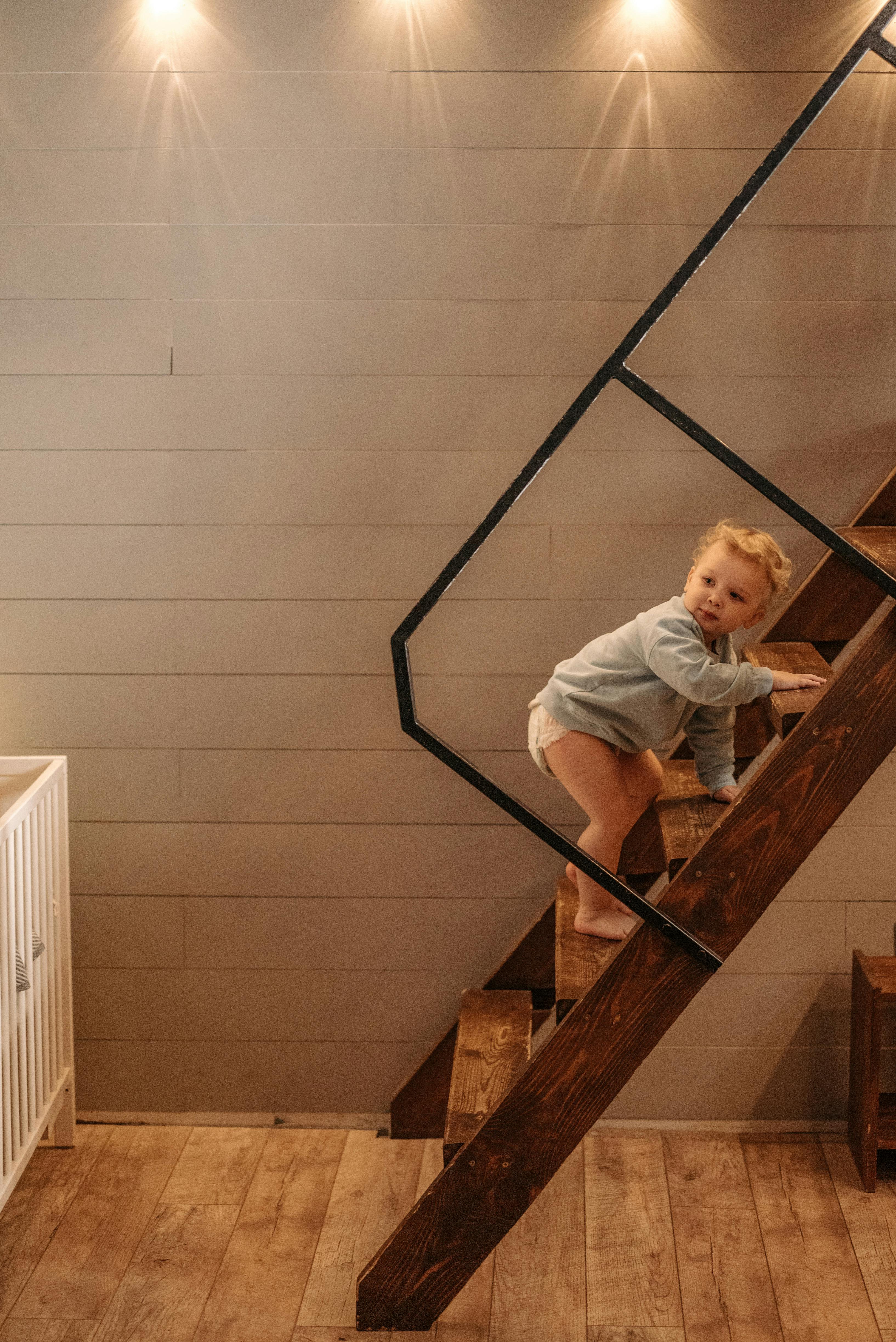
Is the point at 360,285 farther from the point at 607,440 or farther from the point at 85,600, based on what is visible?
the point at 85,600

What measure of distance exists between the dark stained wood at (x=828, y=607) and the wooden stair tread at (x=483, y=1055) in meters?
0.98

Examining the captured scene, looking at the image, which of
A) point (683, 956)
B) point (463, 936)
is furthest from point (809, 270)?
point (463, 936)

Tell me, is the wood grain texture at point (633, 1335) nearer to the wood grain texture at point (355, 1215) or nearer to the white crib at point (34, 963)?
the wood grain texture at point (355, 1215)

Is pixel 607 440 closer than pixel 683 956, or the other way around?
pixel 683 956

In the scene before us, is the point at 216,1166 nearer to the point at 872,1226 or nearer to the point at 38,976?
the point at 38,976

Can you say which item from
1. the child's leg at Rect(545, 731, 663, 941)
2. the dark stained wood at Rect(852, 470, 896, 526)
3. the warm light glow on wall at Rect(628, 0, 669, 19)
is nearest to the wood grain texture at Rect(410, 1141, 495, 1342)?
the child's leg at Rect(545, 731, 663, 941)

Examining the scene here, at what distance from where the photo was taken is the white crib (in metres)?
2.24

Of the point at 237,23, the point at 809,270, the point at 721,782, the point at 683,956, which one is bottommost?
the point at 683,956

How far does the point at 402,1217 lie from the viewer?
2.46 meters

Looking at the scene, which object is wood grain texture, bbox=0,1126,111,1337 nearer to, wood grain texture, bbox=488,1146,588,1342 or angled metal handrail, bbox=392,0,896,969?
wood grain texture, bbox=488,1146,588,1342

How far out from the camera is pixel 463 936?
2.77 meters

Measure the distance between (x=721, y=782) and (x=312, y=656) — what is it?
3.18ft

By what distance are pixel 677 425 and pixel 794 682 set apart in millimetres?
535

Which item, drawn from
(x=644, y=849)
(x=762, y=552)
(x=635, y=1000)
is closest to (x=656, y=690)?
(x=762, y=552)
